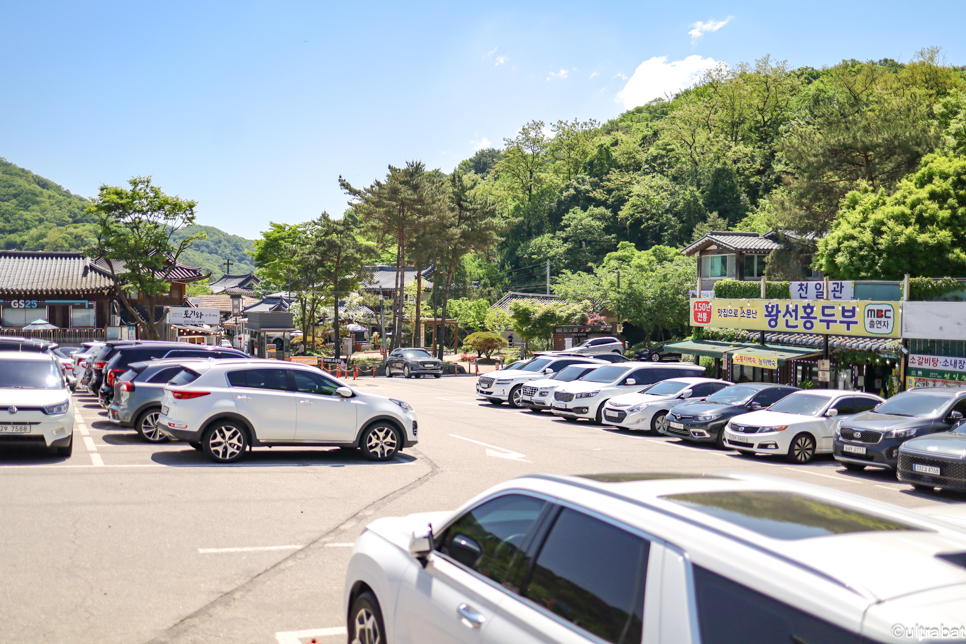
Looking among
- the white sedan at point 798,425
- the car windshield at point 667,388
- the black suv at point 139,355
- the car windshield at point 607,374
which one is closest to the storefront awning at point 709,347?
the car windshield at point 607,374

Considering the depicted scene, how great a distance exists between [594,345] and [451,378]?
31.2ft

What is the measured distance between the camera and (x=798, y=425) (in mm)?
16062

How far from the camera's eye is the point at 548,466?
13.8 metres

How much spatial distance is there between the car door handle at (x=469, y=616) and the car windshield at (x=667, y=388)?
1800 centimetres

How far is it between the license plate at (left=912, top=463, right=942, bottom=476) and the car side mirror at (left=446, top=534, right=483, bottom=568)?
36.2 ft

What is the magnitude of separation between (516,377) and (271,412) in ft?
47.0

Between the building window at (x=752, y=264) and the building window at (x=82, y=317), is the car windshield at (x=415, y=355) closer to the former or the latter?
the building window at (x=82, y=317)

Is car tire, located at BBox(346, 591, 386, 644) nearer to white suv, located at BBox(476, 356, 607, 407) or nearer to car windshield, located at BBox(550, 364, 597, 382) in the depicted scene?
car windshield, located at BBox(550, 364, 597, 382)

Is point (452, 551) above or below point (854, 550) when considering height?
below

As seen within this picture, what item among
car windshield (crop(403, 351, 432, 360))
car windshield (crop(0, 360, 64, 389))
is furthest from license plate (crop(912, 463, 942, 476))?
car windshield (crop(403, 351, 432, 360))

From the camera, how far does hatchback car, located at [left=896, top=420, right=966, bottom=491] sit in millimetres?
11914

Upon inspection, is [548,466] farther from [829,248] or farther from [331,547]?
[829,248]

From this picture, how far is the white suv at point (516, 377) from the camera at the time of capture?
26266 millimetres

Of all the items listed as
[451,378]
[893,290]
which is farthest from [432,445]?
[451,378]
